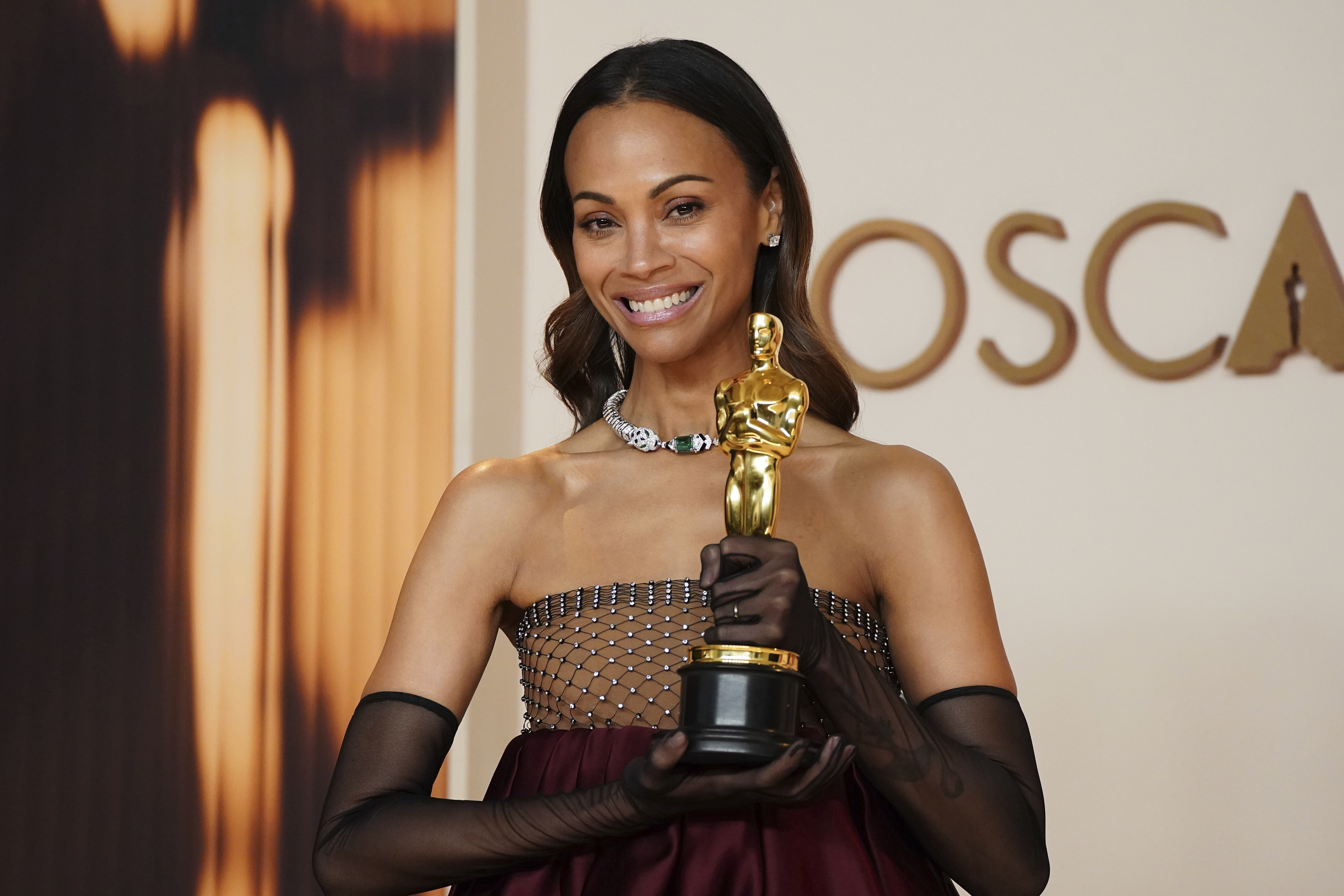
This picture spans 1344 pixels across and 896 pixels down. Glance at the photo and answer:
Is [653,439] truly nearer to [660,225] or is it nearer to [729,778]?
[660,225]

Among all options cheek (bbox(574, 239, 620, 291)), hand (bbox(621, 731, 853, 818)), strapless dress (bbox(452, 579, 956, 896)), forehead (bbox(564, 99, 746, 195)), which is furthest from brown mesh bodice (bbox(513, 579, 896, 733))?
forehead (bbox(564, 99, 746, 195))

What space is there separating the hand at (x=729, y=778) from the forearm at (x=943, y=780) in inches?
3.1

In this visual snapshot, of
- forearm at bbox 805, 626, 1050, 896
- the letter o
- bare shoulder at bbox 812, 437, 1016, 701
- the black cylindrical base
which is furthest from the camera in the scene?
the letter o

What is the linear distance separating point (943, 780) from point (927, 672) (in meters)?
0.17

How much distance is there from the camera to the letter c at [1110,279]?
2.72m

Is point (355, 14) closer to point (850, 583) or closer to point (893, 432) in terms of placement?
point (893, 432)

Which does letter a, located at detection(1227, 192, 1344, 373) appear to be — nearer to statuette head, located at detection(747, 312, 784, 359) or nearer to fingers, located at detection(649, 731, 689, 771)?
statuette head, located at detection(747, 312, 784, 359)

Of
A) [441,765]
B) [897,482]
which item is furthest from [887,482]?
[441,765]

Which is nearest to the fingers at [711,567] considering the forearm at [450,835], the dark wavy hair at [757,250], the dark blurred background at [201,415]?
the forearm at [450,835]

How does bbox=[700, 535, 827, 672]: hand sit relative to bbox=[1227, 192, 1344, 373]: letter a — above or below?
below

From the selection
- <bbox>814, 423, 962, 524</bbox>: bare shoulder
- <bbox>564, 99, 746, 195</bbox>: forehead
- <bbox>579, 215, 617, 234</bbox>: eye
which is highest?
<bbox>564, 99, 746, 195</bbox>: forehead

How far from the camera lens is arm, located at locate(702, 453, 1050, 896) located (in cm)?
115

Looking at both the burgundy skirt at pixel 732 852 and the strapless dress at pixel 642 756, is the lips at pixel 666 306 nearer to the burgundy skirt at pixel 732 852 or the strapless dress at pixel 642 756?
the strapless dress at pixel 642 756

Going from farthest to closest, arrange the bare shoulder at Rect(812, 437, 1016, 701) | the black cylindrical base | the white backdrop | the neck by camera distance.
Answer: the white backdrop → the neck → the bare shoulder at Rect(812, 437, 1016, 701) → the black cylindrical base
